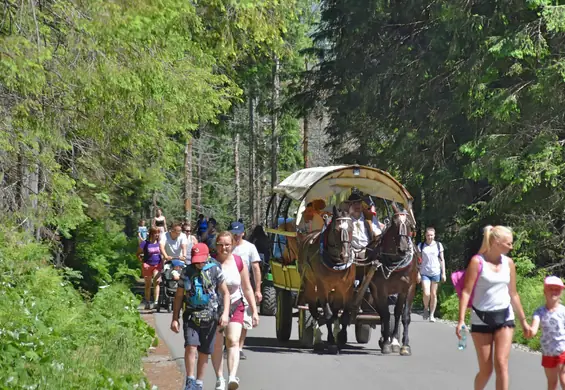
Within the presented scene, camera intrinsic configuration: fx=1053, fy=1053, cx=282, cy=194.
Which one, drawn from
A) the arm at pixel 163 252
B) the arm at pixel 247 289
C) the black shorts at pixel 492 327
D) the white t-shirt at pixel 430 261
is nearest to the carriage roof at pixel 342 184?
the white t-shirt at pixel 430 261

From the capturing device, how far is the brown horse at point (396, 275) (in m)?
15.3

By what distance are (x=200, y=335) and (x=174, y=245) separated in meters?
11.5

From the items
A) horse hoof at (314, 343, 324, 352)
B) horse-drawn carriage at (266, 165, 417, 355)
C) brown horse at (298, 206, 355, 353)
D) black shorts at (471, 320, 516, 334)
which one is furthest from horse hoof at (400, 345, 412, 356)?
black shorts at (471, 320, 516, 334)

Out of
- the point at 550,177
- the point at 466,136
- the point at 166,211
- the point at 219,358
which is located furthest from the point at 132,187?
A: the point at 166,211

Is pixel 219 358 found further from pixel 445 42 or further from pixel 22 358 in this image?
pixel 445 42

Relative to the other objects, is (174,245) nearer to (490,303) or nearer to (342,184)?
(342,184)

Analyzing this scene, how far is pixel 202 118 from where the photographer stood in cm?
1884

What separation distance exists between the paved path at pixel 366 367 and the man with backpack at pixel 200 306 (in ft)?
4.78

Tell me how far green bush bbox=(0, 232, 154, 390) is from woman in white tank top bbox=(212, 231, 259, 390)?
0.88 meters

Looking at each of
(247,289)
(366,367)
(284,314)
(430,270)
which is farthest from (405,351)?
(430,270)

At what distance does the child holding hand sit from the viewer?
9.62m

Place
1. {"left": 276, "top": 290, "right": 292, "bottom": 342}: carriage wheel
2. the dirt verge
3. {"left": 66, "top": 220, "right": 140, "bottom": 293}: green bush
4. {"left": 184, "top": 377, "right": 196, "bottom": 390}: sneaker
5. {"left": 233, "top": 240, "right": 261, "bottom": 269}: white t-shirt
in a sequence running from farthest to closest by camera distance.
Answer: {"left": 66, "top": 220, "right": 140, "bottom": 293}: green bush < {"left": 276, "top": 290, "right": 292, "bottom": 342}: carriage wheel < {"left": 233, "top": 240, "right": 261, "bottom": 269}: white t-shirt < the dirt verge < {"left": 184, "top": 377, "right": 196, "bottom": 390}: sneaker

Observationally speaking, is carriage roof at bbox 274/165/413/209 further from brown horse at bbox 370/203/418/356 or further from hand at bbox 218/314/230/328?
hand at bbox 218/314/230/328

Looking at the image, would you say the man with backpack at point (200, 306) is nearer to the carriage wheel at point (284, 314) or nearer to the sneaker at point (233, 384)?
the sneaker at point (233, 384)
